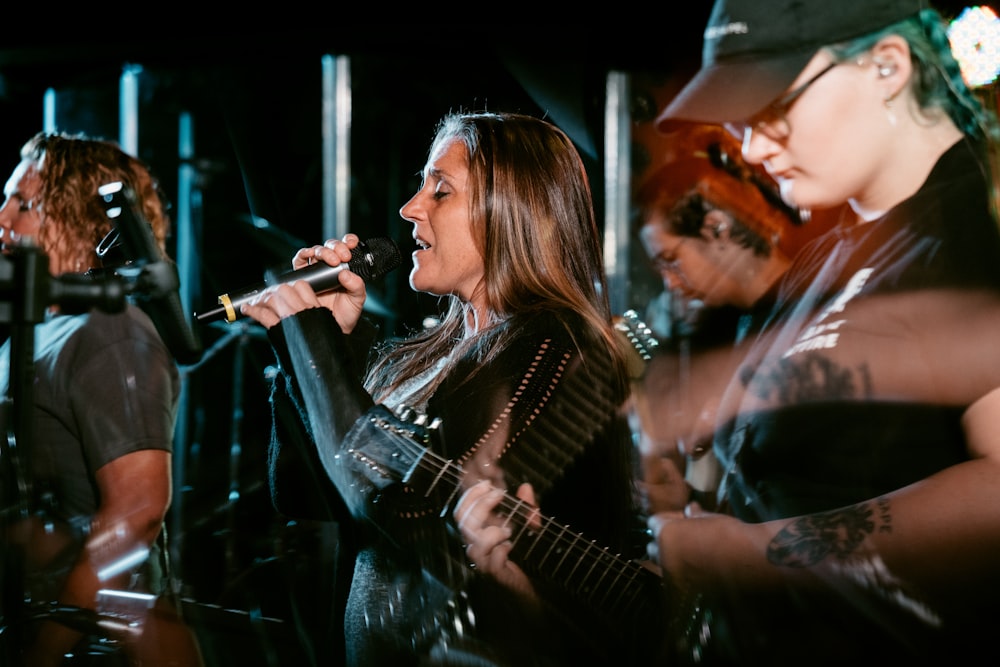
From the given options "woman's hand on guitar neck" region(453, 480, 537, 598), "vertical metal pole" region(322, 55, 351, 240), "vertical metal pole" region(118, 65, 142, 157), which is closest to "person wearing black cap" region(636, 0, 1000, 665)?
"woman's hand on guitar neck" region(453, 480, 537, 598)

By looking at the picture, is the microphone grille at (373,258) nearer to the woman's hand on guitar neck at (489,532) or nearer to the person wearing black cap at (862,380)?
the woman's hand on guitar neck at (489,532)

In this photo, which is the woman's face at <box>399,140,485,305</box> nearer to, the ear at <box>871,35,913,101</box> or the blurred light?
the ear at <box>871,35,913,101</box>

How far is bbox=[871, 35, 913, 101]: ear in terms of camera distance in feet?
4.27

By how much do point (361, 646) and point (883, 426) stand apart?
0.86 m

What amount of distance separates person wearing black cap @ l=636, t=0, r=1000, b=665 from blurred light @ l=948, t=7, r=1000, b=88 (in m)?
0.07

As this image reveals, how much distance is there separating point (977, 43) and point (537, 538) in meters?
1.16

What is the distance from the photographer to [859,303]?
131 centimetres

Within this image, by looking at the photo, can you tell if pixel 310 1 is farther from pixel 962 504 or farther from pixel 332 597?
pixel 962 504

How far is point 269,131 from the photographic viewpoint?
7.86ft

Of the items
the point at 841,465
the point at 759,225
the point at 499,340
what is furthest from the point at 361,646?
the point at 759,225

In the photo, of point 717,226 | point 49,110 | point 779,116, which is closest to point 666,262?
point 717,226

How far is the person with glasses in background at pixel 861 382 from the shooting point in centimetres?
116

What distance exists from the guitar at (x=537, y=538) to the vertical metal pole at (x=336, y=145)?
1.08 metres

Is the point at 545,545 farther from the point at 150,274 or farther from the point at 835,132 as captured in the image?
the point at 835,132
